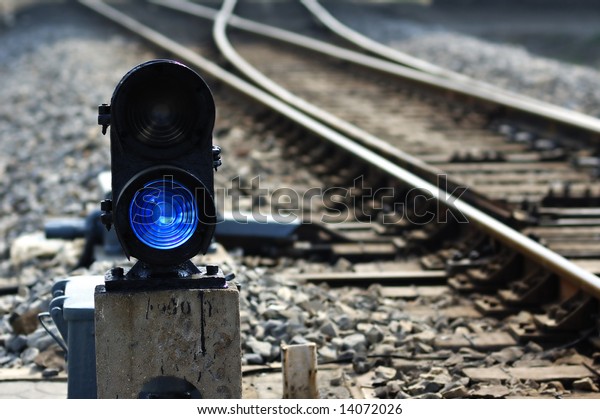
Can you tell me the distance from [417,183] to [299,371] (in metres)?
3.23

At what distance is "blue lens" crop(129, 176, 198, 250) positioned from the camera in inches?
130

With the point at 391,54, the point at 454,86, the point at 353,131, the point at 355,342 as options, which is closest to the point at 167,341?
the point at 355,342

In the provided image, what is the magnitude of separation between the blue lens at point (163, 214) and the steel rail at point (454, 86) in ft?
18.6

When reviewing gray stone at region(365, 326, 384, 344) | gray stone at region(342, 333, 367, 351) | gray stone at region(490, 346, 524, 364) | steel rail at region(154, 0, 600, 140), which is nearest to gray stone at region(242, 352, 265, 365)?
gray stone at region(342, 333, 367, 351)

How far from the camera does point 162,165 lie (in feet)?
10.9

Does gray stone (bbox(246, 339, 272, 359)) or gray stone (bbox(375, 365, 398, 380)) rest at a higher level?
gray stone (bbox(246, 339, 272, 359))

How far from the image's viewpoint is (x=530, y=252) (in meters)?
5.52

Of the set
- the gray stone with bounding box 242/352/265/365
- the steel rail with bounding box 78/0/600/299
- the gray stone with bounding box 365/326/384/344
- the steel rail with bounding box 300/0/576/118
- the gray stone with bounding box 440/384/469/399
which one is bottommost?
the gray stone with bounding box 440/384/469/399

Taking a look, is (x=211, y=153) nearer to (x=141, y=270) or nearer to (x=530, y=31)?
(x=141, y=270)

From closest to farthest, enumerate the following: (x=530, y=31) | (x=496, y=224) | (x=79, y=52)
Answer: (x=496, y=224) < (x=79, y=52) < (x=530, y=31)

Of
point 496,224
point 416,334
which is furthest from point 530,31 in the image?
point 416,334

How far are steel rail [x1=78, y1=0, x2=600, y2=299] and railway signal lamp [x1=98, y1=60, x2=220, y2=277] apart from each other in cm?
223

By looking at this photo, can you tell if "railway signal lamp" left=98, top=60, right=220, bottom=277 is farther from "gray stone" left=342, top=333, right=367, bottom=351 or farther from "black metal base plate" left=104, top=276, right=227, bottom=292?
"gray stone" left=342, top=333, right=367, bottom=351
